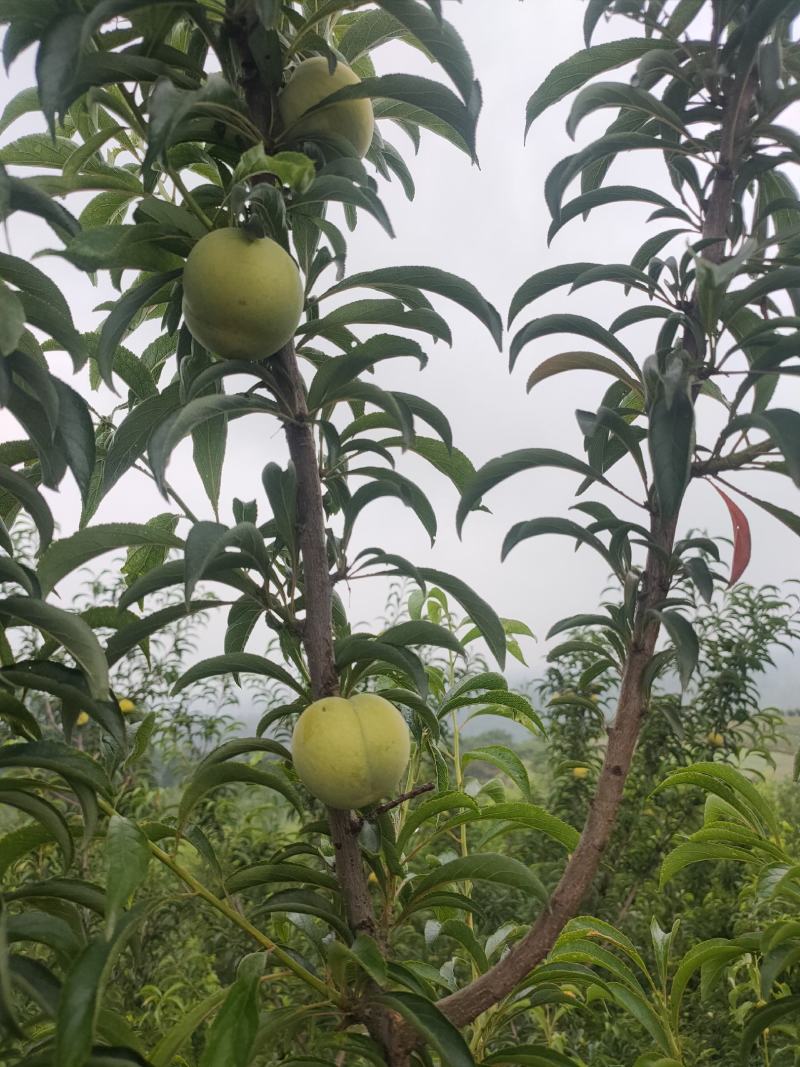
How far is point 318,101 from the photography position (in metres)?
0.72

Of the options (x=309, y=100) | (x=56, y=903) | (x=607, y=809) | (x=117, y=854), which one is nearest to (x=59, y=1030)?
(x=117, y=854)

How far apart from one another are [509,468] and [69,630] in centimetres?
39

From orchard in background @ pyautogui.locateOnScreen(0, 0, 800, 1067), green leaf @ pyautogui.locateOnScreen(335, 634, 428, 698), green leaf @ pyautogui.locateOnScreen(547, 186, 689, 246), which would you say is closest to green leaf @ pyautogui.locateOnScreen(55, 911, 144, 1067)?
orchard in background @ pyautogui.locateOnScreen(0, 0, 800, 1067)

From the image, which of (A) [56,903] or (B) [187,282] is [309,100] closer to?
(B) [187,282]

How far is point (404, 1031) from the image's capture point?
0.76 meters

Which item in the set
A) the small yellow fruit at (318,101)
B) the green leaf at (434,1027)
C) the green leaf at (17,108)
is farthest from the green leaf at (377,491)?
the green leaf at (17,108)

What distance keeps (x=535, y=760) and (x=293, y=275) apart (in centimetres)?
308

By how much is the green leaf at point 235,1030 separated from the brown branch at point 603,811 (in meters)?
0.21

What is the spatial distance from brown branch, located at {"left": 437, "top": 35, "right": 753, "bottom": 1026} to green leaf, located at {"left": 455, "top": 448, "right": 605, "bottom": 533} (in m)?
0.09

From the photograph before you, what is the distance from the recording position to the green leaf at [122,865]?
1.72 feet

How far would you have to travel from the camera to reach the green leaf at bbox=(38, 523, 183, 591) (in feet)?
2.27

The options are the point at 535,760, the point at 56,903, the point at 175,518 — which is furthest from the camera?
the point at 535,760

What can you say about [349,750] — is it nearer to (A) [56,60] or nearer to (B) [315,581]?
(B) [315,581]

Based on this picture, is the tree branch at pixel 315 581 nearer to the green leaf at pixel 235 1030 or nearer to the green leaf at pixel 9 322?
the green leaf at pixel 235 1030
